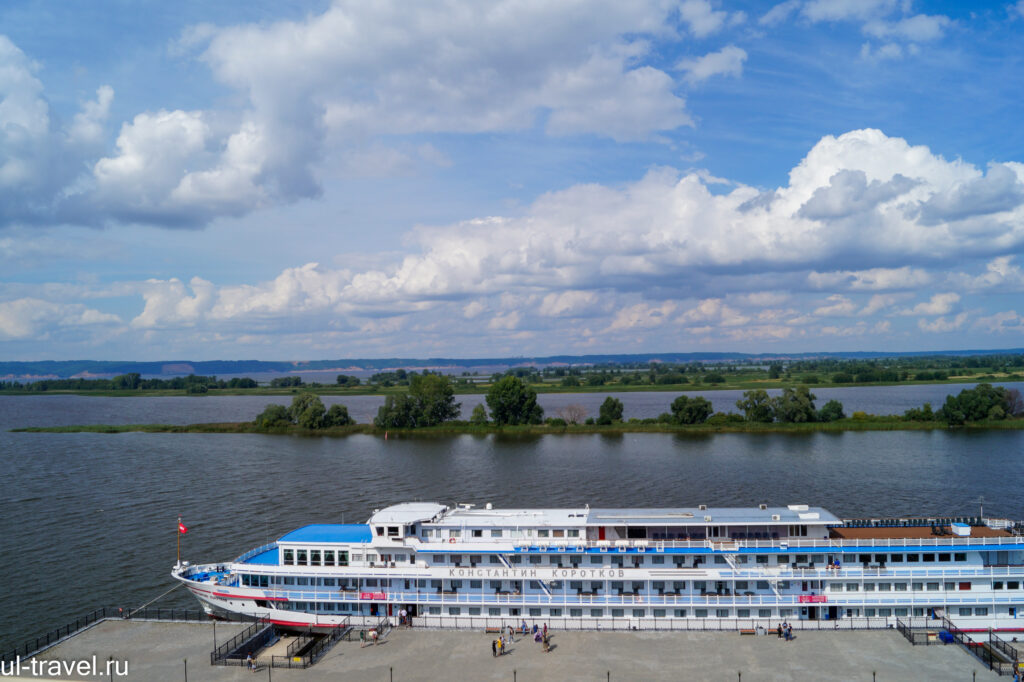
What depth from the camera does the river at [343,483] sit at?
40.8m

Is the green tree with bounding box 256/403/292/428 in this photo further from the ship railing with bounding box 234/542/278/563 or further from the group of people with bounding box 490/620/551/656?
the group of people with bounding box 490/620/551/656

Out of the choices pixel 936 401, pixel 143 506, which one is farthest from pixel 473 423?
pixel 936 401

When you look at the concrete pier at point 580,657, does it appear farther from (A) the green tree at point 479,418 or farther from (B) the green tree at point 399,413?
(A) the green tree at point 479,418

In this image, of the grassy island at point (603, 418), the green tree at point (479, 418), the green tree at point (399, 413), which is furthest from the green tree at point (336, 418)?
the green tree at point (479, 418)

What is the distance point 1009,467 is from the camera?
62.1 m

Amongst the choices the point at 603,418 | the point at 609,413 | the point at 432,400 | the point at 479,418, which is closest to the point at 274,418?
the point at 432,400

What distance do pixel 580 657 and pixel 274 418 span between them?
83.3 m

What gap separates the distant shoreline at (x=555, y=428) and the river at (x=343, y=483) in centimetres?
307

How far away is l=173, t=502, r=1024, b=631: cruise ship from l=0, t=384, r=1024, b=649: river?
33.8 ft

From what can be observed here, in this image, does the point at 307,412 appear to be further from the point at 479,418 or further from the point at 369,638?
the point at 369,638

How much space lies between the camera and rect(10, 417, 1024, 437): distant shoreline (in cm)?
8700

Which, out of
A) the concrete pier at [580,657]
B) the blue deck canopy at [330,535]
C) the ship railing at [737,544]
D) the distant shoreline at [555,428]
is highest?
the blue deck canopy at [330,535]

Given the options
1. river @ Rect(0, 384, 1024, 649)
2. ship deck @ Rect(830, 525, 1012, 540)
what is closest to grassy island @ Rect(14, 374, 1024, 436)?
river @ Rect(0, 384, 1024, 649)

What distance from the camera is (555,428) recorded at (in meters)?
95.5
